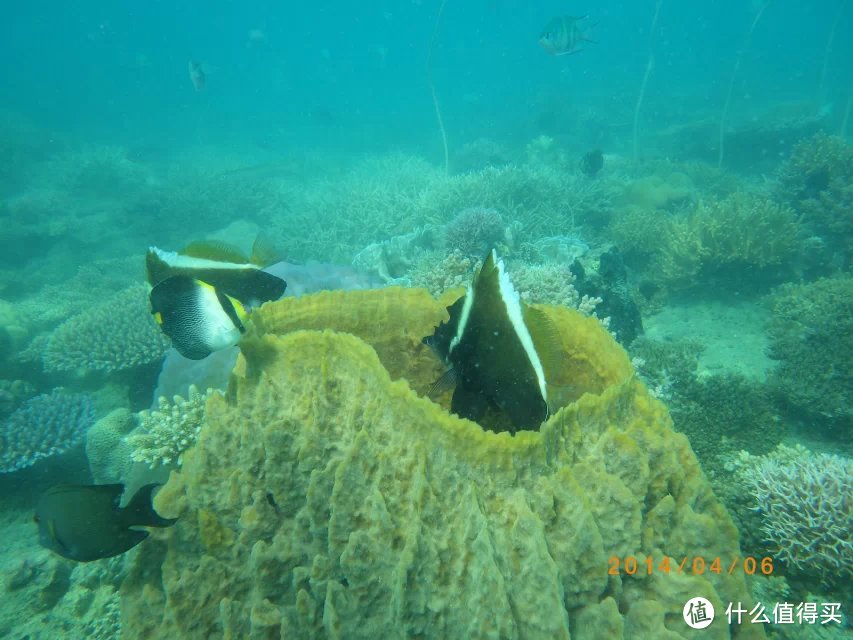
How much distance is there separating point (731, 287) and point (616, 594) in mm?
7496

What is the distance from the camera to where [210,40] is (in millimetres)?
116875

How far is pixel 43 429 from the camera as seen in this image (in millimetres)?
5465

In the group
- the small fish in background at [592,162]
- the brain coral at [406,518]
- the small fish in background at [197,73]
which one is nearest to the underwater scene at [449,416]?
the brain coral at [406,518]

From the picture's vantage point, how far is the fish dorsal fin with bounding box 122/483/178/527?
1.76 m

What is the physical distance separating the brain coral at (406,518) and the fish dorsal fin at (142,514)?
0.07 meters

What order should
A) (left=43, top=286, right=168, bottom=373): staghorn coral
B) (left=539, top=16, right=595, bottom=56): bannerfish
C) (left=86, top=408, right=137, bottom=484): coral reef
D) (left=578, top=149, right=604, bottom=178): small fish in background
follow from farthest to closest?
(left=578, top=149, right=604, bottom=178): small fish in background < (left=539, top=16, right=595, bottom=56): bannerfish < (left=43, top=286, right=168, bottom=373): staghorn coral < (left=86, top=408, right=137, bottom=484): coral reef

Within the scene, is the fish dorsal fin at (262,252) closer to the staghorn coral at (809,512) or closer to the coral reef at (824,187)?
the staghorn coral at (809,512)

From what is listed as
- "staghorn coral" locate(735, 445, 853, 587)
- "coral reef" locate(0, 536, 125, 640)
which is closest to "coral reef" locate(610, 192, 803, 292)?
"staghorn coral" locate(735, 445, 853, 587)

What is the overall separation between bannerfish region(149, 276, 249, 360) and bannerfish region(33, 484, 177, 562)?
73 centimetres

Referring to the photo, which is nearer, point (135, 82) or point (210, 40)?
point (135, 82)

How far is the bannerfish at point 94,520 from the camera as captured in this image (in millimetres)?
1775

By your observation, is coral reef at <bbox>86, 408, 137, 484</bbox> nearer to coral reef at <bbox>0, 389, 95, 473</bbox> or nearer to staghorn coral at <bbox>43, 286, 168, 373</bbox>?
coral reef at <bbox>0, 389, 95, 473</bbox>

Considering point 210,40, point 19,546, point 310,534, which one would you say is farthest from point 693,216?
point 210,40

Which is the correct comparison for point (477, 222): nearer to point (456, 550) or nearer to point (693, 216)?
point (693, 216)
